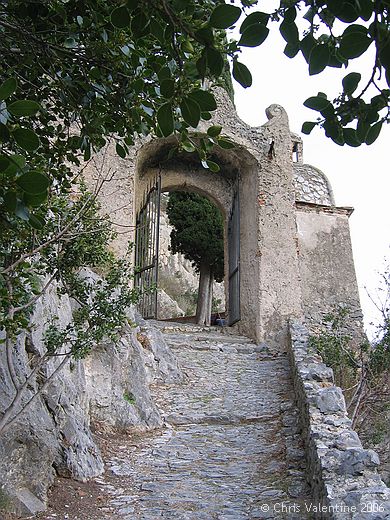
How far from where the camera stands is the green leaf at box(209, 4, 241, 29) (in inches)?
52.8

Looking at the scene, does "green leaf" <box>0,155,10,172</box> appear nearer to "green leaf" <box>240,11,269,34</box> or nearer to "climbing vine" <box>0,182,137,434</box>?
"green leaf" <box>240,11,269,34</box>

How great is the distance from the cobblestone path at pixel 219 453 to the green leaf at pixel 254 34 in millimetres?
3132

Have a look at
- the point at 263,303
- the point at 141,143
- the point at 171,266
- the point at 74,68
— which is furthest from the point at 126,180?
the point at 171,266

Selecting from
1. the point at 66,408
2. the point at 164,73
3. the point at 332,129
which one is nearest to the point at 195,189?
the point at 66,408

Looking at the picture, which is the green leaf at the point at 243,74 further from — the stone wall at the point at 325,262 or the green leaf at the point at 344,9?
the stone wall at the point at 325,262

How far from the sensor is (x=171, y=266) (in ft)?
89.9

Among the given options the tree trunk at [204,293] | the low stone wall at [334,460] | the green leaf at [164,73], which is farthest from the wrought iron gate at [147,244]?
the green leaf at [164,73]

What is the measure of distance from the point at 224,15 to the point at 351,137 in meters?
0.52

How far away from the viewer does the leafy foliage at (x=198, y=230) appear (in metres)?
14.6

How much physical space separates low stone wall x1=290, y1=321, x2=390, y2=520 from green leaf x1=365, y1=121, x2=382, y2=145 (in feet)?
6.43

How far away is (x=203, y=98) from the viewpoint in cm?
154

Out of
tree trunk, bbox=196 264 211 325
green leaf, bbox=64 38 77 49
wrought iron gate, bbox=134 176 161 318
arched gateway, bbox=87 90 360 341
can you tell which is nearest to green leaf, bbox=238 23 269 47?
green leaf, bbox=64 38 77 49

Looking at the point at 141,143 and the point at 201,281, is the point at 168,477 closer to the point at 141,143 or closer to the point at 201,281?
the point at 141,143

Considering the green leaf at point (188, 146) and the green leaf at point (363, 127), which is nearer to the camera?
the green leaf at point (363, 127)
